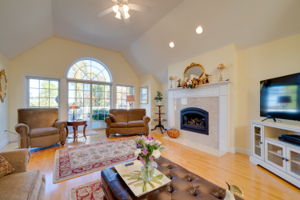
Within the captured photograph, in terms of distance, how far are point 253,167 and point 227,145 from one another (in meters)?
0.68

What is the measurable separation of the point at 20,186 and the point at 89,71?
15.3 ft

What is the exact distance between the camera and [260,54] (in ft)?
8.93

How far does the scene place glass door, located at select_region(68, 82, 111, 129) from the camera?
470cm

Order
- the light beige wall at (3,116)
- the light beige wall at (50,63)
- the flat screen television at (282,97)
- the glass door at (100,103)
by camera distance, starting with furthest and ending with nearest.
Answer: the glass door at (100,103) < the light beige wall at (50,63) < the light beige wall at (3,116) < the flat screen television at (282,97)

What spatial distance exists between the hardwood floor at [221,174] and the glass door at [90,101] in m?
1.96

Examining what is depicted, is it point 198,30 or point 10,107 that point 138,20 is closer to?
point 198,30

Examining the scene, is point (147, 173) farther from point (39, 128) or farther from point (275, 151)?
point (39, 128)

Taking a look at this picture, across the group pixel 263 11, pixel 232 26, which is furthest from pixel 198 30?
pixel 263 11

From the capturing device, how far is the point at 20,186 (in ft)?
3.39

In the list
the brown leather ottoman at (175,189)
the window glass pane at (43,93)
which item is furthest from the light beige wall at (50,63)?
the brown leather ottoman at (175,189)

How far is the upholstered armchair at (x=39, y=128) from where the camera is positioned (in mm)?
2788

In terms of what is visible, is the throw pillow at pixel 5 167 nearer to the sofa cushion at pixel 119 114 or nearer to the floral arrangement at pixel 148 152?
the floral arrangement at pixel 148 152

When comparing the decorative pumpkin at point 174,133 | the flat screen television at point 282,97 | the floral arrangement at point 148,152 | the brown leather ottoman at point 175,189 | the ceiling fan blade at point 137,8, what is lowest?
the decorative pumpkin at point 174,133

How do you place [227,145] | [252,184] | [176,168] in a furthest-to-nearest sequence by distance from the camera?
[227,145] → [252,184] → [176,168]
